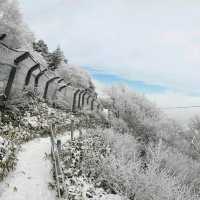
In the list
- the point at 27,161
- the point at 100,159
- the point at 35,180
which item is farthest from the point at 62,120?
the point at 35,180

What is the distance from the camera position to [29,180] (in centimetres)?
946

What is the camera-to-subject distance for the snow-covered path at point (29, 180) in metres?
8.33

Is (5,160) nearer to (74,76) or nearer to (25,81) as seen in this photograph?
(25,81)

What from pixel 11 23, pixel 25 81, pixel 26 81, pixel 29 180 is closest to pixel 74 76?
pixel 11 23

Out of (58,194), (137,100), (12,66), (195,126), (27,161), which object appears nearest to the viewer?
(58,194)

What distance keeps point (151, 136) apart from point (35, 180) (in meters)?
33.6

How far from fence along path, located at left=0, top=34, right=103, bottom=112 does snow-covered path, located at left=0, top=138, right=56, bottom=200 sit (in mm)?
5842

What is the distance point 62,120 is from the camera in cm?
2458

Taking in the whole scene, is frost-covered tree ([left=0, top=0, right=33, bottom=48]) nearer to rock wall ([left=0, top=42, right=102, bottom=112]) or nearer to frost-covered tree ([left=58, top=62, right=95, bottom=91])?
rock wall ([left=0, top=42, right=102, bottom=112])

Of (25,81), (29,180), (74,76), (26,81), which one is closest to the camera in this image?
(29,180)

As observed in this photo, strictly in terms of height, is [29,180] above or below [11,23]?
below

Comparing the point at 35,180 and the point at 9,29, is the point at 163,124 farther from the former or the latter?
the point at 35,180

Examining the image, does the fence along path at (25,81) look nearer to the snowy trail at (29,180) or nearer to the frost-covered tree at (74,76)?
the snowy trail at (29,180)

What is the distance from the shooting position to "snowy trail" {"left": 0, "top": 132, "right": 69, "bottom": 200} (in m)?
8.33
